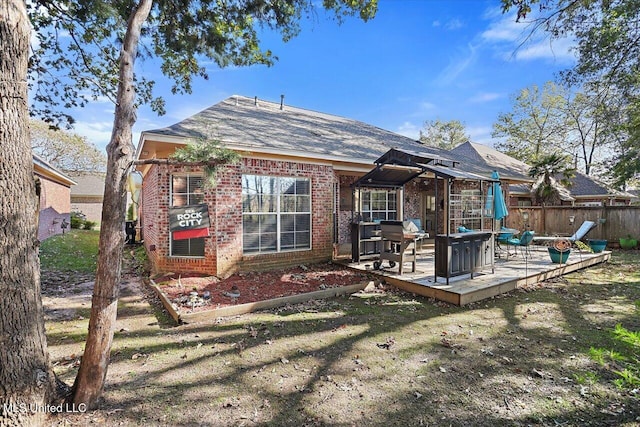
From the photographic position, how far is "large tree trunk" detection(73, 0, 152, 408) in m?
2.81

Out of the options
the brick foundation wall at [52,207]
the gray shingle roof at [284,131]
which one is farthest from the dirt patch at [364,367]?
the brick foundation wall at [52,207]

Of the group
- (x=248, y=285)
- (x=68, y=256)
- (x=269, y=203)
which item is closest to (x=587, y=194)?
(x=269, y=203)

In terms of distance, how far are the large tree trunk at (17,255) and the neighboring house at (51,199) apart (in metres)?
13.9

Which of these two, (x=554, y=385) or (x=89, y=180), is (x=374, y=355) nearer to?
(x=554, y=385)

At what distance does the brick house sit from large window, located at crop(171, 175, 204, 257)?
1.0 inches

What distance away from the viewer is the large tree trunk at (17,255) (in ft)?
7.52

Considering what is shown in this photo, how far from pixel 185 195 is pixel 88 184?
30986mm

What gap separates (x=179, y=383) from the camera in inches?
130

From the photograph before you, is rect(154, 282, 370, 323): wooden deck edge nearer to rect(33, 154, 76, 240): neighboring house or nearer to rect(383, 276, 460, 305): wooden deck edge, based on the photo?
rect(383, 276, 460, 305): wooden deck edge

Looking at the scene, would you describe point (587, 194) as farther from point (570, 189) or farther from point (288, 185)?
point (288, 185)

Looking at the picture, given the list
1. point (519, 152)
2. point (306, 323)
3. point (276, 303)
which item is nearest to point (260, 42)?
point (276, 303)

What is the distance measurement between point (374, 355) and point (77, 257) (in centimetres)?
1245

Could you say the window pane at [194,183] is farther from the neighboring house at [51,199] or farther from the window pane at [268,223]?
the neighboring house at [51,199]

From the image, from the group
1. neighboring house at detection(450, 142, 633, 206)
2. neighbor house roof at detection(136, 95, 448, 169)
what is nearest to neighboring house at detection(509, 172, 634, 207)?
neighboring house at detection(450, 142, 633, 206)
